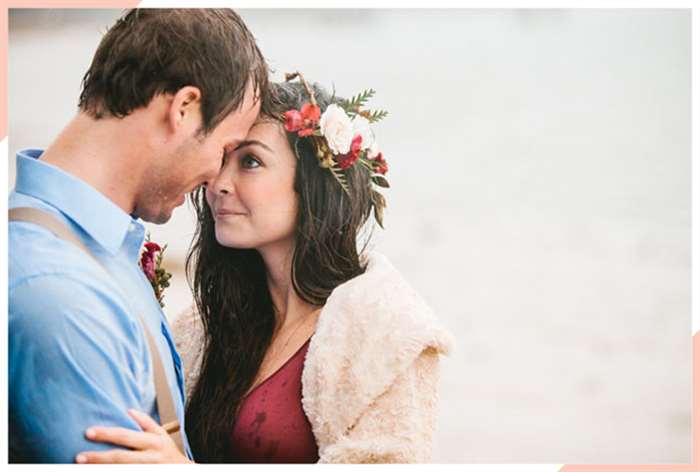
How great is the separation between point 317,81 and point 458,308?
0.67 m

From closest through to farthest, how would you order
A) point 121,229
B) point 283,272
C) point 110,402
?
point 110,402, point 121,229, point 283,272

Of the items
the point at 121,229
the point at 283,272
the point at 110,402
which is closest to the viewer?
the point at 110,402

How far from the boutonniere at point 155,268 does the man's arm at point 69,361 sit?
1.19 ft

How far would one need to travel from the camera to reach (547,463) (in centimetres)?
271

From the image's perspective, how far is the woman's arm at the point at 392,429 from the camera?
2.44 m

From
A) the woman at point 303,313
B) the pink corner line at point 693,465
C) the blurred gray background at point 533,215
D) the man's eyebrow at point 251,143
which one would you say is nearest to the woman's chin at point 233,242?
the woman at point 303,313

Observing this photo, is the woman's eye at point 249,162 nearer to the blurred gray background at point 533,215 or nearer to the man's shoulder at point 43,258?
the blurred gray background at point 533,215

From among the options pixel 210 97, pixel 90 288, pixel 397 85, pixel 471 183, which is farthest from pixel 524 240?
pixel 90 288

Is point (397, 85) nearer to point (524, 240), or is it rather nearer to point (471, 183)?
point (471, 183)

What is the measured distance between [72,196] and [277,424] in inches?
28.2

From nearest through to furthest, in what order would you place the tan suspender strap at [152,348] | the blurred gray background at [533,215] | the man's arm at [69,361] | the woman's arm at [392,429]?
the man's arm at [69,361] < the tan suspender strap at [152,348] < the woman's arm at [392,429] < the blurred gray background at [533,215]

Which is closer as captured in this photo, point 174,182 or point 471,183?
point 174,182

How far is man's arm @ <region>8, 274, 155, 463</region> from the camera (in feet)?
7.18

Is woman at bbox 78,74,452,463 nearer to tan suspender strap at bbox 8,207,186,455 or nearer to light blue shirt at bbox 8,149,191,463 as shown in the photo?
tan suspender strap at bbox 8,207,186,455
